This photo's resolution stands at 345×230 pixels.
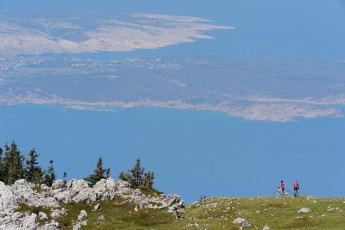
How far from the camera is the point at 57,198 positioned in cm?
7031

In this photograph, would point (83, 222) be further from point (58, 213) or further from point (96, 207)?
point (96, 207)

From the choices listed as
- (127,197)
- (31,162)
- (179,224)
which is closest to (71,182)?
(127,197)

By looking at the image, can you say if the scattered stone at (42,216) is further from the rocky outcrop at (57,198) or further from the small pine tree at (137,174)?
the small pine tree at (137,174)

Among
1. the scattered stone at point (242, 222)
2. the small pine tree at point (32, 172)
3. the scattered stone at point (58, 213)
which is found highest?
A: the small pine tree at point (32, 172)

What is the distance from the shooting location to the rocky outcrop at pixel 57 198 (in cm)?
6444

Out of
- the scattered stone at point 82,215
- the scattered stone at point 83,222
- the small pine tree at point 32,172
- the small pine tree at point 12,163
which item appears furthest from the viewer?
the small pine tree at point 32,172

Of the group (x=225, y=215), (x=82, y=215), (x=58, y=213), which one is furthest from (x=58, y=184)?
(x=225, y=215)

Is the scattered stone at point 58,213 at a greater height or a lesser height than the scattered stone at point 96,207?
lesser

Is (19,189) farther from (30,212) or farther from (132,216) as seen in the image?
(132,216)

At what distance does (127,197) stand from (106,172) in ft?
112

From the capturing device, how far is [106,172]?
349 ft

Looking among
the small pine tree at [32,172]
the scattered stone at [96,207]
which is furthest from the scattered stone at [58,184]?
the small pine tree at [32,172]

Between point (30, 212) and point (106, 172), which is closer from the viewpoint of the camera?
point (30, 212)

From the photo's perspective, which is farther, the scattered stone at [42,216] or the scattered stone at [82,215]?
the scattered stone at [82,215]
